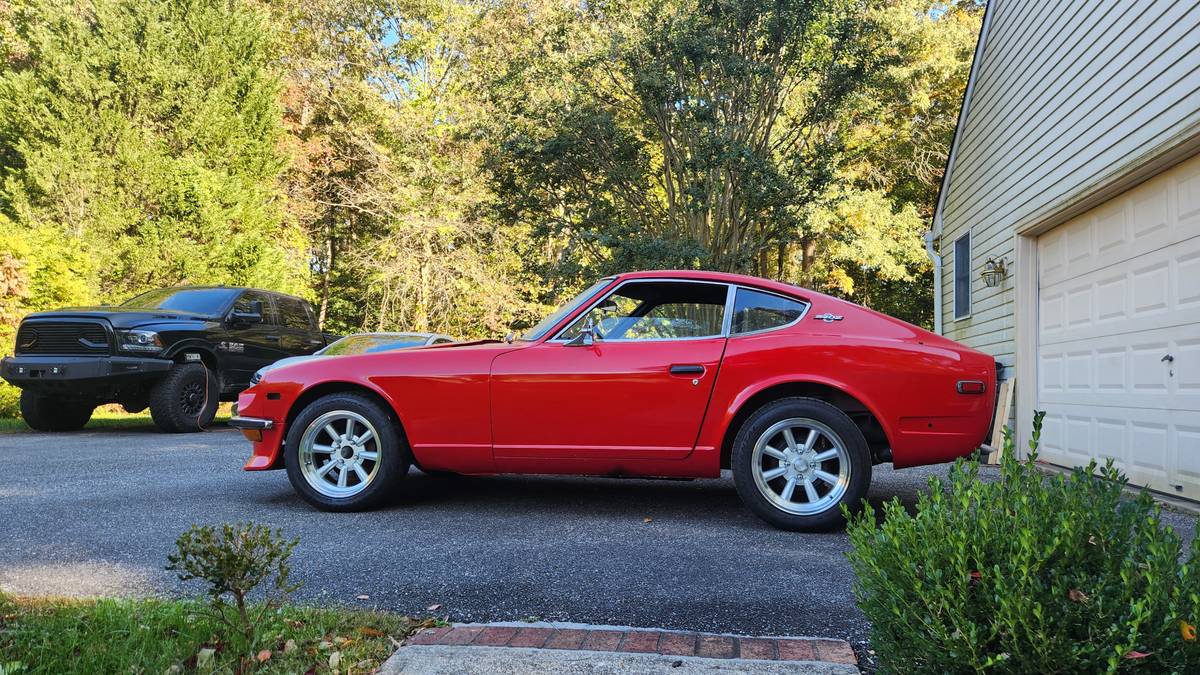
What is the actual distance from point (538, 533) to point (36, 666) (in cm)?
232

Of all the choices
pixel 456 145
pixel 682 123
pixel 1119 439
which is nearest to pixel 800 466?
pixel 1119 439

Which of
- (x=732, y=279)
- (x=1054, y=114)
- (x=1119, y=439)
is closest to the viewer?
(x=732, y=279)

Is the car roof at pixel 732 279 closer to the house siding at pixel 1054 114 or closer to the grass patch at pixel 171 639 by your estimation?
the grass patch at pixel 171 639

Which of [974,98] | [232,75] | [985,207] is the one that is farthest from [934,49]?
[232,75]

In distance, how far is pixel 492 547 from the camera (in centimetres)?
386

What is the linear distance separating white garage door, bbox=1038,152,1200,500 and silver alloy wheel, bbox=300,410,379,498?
4514 millimetres

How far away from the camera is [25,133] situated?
16.7 metres

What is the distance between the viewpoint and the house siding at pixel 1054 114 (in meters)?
5.39

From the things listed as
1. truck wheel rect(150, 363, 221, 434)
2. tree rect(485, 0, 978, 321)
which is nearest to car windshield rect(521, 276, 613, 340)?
truck wheel rect(150, 363, 221, 434)

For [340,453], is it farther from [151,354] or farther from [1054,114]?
[1054,114]

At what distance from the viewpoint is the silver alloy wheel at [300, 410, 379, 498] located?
184 inches

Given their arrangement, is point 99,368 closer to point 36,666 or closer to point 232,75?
point 36,666

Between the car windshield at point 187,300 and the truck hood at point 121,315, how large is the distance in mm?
301

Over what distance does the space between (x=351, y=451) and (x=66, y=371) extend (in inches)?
246
